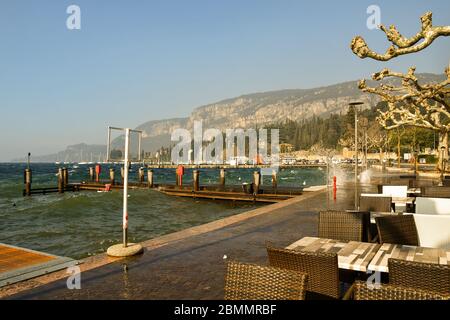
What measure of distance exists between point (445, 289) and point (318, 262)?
40.7 inches

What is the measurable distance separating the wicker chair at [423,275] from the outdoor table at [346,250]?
0.68m

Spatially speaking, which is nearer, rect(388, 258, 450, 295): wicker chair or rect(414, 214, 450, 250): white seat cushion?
rect(388, 258, 450, 295): wicker chair

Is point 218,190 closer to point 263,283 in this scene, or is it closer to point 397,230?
point 397,230

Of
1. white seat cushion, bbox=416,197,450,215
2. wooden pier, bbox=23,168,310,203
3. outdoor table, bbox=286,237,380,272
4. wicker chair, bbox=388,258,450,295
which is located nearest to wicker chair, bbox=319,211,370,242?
outdoor table, bbox=286,237,380,272

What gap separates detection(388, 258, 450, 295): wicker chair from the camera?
2.71 m

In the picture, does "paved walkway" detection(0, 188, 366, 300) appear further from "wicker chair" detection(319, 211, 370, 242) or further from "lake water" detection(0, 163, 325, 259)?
"lake water" detection(0, 163, 325, 259)

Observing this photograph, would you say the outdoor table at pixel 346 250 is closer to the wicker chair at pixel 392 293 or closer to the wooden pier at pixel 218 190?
the wicker chair at pixel 392 293

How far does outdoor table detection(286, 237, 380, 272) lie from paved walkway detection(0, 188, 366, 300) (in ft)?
4.35

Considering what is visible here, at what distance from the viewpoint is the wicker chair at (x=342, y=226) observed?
5035 mm

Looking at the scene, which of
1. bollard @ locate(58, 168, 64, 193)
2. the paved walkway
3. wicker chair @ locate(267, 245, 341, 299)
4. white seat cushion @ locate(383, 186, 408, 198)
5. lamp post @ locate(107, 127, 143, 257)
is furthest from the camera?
bollard @ locate(58, 168, 64, 193)

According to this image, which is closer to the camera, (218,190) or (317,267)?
(317,267)

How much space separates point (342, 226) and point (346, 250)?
3.89 ft

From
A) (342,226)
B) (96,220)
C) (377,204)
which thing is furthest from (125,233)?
(96,220)

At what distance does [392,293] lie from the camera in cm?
223
